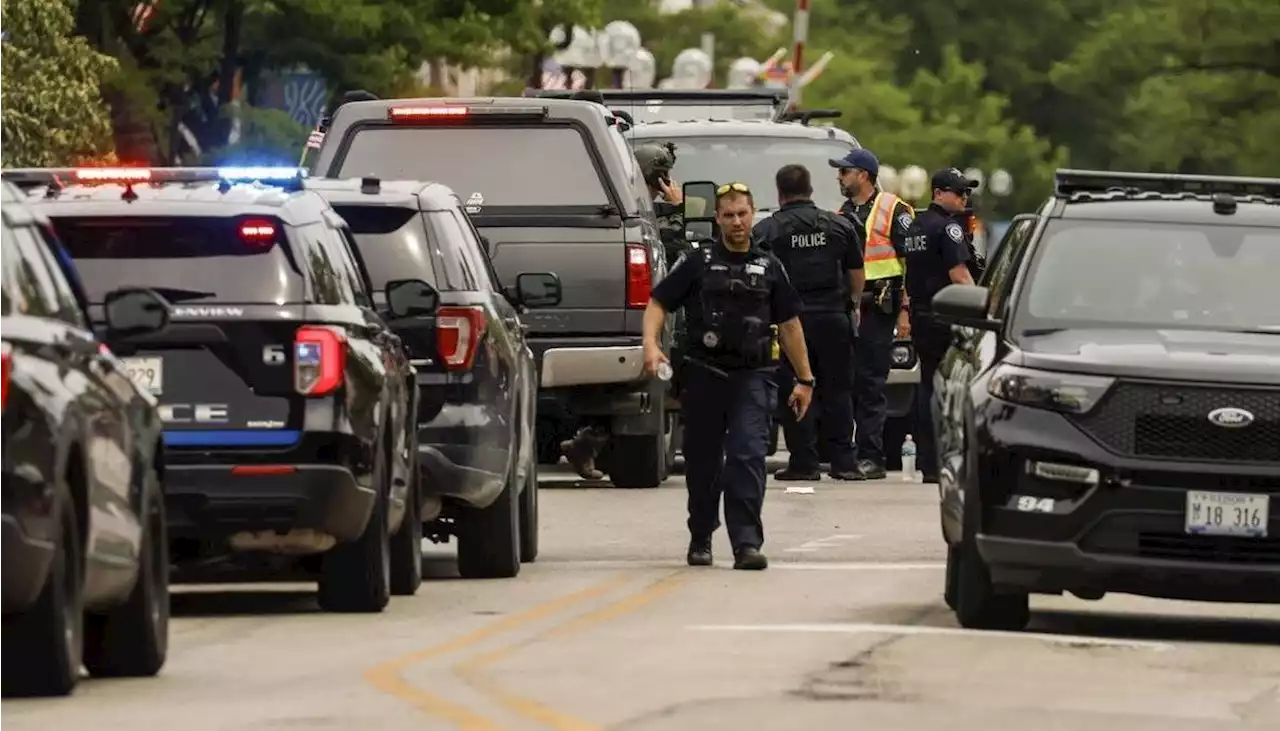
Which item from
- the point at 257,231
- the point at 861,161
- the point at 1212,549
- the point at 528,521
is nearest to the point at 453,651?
the point at 257,231

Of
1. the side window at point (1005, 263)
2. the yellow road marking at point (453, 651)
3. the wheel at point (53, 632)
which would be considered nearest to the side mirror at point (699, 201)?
the side window at point (1005, 263)

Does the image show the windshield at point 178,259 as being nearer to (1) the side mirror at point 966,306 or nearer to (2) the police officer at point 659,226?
(1) the side mirror at point 966,306

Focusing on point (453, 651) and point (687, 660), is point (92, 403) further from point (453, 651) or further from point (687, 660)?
point (687, 660)

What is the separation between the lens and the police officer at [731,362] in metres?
17.5

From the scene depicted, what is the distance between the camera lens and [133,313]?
12.2 m

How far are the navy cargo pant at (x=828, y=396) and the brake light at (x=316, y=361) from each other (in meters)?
10.8

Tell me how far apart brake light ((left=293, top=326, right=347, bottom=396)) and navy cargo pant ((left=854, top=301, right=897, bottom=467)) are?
11.5 metres

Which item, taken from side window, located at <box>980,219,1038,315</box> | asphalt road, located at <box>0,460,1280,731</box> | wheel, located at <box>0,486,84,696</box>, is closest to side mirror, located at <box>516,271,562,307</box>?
asphalt road, located at <box>0,460,1280,731</box>

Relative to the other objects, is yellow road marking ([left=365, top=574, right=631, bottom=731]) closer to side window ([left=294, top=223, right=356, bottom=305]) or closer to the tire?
side window ([left=294, top=223, right=356, bottom=305])

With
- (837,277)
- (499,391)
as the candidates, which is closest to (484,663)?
(499,391)

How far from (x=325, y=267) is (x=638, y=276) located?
775 cm

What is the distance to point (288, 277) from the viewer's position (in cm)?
1423

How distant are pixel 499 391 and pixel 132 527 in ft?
16.7

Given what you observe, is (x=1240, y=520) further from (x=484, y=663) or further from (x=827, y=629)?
(x=484, y=663)
